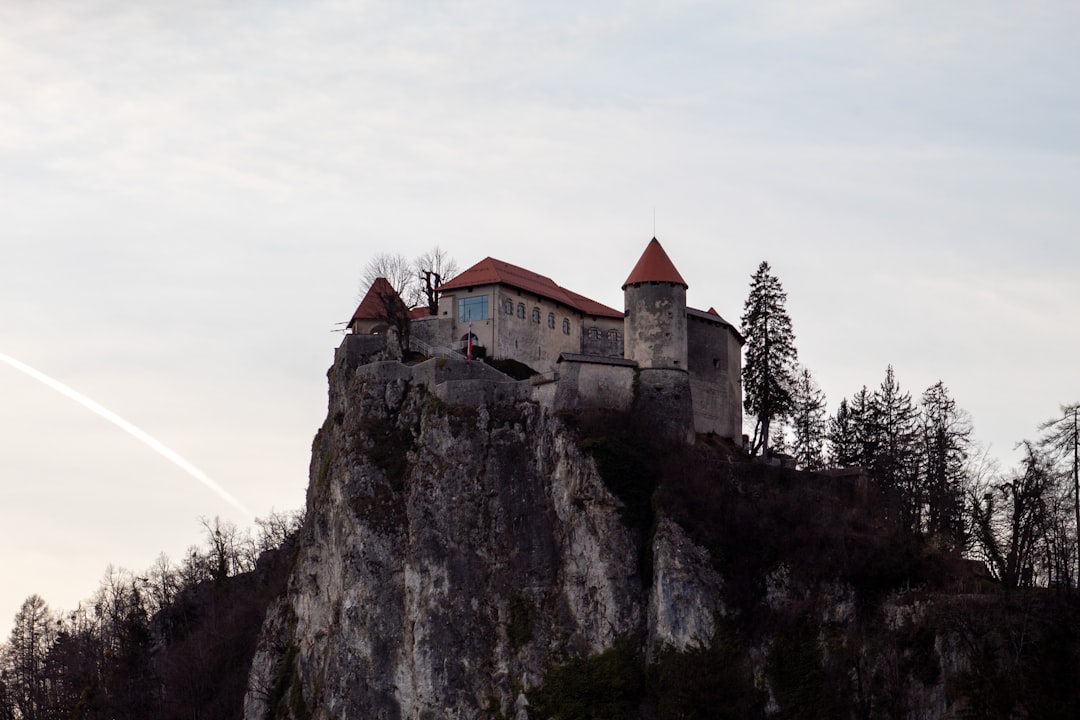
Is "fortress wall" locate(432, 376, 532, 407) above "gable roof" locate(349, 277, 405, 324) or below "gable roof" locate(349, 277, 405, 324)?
below

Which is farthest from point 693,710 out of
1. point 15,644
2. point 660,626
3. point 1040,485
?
point 15,644

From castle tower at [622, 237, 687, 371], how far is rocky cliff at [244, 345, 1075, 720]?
14.0 feet

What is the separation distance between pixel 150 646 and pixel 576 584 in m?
35.4

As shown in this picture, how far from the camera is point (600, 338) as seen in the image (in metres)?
87.5

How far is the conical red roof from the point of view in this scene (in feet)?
256

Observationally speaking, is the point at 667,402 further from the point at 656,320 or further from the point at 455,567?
the point at 455,567

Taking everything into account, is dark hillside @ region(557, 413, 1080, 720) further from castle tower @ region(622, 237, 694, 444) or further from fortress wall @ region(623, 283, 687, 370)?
fortress wall @ region(623, 283, 687, 370)

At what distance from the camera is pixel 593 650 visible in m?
71.1

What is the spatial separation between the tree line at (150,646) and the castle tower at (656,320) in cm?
2567

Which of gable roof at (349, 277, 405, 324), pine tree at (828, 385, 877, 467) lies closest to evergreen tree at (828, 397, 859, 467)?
pine tree at (828, 385, 877, 467)

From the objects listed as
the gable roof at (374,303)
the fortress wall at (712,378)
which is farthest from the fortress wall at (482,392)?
the gable roof at (374,303)

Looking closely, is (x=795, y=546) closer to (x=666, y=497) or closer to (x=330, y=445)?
(x=666, y=497)

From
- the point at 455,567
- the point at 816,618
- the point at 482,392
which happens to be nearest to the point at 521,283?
the point at 482,392

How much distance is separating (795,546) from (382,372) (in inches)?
933
